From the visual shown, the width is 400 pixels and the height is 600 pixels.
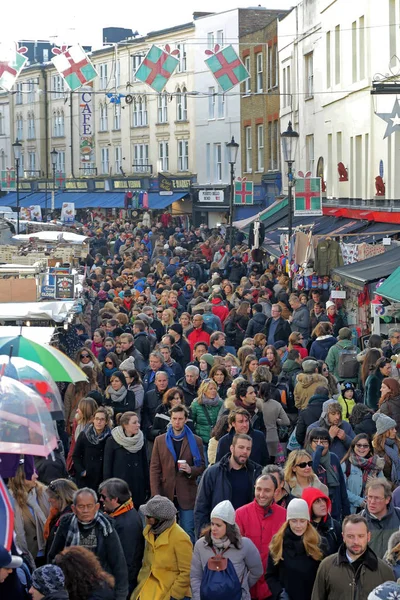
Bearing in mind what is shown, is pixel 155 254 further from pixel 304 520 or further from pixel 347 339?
pixel 304 520

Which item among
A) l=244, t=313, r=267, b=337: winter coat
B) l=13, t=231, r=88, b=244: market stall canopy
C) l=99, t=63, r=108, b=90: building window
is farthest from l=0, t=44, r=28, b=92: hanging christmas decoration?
l=99, t=63, r=108, b=90: building window

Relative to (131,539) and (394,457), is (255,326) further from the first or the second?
(131,539)

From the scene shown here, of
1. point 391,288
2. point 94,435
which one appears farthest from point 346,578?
point 391,288

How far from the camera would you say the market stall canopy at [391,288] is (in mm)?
17053

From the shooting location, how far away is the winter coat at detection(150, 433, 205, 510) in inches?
398

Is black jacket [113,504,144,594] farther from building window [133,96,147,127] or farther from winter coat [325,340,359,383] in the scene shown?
building window [133,96,147,127]

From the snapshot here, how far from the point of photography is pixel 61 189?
6681 centimetres

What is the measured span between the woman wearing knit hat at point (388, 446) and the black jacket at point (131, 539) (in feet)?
8.94

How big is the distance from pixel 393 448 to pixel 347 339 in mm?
5446

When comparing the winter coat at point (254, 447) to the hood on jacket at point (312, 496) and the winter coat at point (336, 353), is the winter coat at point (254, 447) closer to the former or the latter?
the hood on jacket at point (312, 496)

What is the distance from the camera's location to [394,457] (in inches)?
394

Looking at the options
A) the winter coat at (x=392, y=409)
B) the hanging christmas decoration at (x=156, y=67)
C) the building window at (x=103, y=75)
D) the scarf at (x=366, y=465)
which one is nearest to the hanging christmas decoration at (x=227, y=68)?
the hanging christmas decoration at (x=156, y=67)

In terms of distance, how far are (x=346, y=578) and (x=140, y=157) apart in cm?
5547

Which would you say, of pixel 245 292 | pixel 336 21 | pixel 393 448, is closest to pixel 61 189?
pixel 336 21
